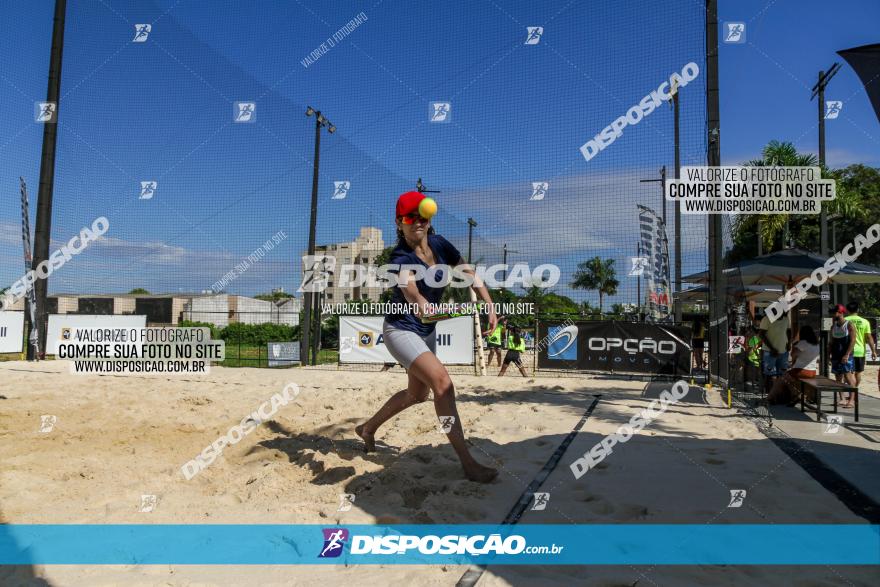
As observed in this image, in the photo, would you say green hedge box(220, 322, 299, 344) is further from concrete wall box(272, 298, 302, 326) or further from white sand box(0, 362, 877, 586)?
white sand box(0, 362, 877, 586)

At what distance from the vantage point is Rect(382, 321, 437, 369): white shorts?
3.36 metres

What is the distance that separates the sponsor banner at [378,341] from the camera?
1288 cm

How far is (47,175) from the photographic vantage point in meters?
12.3

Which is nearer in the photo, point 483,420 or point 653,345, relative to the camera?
point 483,420

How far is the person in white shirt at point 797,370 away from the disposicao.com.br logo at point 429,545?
243 inches

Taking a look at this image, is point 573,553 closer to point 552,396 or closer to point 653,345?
point 552,396

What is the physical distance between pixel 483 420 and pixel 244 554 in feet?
10.5

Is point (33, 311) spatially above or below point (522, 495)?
above

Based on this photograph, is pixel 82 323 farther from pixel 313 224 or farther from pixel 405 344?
pixel 405 344

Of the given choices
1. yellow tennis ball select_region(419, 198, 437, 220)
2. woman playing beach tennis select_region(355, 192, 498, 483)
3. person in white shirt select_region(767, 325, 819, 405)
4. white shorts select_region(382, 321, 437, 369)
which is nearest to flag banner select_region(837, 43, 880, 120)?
woman playing beach tennis select_region(355, 192, 498, 483)

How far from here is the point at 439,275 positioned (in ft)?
11.9

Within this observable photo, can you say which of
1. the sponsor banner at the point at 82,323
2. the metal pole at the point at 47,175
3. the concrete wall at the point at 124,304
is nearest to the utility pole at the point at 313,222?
the sponsor banner at the point at 82,323

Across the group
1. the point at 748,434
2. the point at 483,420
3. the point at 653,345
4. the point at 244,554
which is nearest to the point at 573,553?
the point at 244,554

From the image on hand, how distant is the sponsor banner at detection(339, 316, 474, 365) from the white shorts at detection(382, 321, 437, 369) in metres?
9.25
